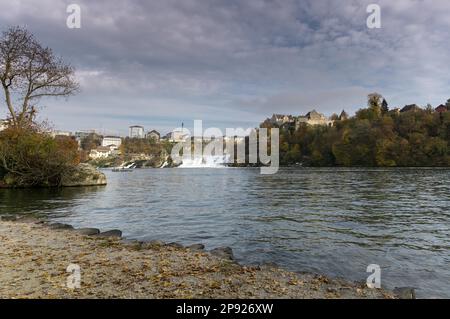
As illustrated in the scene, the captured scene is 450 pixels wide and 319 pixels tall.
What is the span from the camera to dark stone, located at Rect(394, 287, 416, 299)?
25.1ft

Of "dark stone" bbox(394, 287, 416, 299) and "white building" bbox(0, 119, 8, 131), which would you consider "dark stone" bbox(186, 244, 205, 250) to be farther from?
"white building" bbox(0, 119, 8, 131)

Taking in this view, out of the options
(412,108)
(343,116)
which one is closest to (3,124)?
(412,108)

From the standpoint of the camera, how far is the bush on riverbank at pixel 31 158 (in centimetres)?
3675

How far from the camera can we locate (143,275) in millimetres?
8258

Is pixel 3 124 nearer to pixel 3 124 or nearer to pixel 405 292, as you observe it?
pixel 3 124

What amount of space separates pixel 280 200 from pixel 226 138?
552 feet

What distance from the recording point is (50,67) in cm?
3491

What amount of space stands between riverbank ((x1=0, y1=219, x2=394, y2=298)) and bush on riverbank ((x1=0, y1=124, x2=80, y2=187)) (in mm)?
29300

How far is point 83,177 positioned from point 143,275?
37.8 metres

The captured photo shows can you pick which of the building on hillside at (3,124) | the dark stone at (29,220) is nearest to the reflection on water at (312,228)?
the dark stone at (29,220)

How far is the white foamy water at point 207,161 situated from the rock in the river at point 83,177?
117660 mm

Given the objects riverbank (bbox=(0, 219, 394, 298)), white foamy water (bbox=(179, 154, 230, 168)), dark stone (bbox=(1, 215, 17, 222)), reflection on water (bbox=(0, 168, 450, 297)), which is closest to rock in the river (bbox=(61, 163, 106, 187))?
reflection on water (bbox=(0, 168, 450, 297))
